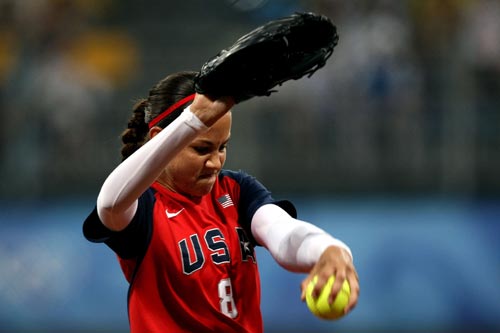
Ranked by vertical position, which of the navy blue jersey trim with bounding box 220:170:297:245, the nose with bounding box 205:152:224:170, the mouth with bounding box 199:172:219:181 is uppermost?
the nose with bounding box 205:152:224:170

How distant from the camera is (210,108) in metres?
2.67

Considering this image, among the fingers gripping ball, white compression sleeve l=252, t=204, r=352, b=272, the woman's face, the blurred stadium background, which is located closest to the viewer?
the fingers gripping ball

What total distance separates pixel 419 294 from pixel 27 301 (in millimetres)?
3769

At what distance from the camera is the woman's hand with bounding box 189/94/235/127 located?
2672mm

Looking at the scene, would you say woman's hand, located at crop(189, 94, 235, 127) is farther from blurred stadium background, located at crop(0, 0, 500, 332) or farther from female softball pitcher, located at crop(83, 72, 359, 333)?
blurred stadium background, located at crop(0, 0, 500, 332)

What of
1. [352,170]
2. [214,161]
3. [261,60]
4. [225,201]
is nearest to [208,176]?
[214,161]

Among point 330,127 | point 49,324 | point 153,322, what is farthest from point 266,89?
point 49,324

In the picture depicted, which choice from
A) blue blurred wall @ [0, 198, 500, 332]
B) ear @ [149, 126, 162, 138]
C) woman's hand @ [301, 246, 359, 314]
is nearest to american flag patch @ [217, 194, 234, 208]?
ear @ [149, 126, 162, 138]

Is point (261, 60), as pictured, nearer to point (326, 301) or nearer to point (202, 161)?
point (202, 161)

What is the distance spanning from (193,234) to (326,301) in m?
0.81

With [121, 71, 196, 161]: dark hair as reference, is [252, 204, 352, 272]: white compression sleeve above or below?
below

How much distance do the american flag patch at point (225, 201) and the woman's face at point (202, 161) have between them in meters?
0.12

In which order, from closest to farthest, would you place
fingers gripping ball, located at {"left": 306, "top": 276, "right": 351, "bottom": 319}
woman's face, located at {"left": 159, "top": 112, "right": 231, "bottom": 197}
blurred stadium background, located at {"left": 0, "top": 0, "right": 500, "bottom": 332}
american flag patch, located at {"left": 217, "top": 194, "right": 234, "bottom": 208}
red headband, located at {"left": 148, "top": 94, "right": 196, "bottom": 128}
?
fingers gripping ball, located at {"left": 306, "top": 276, "right": 351, "bottom": 319}
woman's face, located at {"left": 159, "top": 112, "right": 231, "bottom": 197}
red headband, located at {"left": 148, "top": 94, "right": 196, "bottom": 128}
american flag patch, located at {"left": 217, "top": 194, "right": 234, "bottom": 208}
blurred stadium background, located at {"left": 0, "top": 0, "right": 500, "bottom": 332}

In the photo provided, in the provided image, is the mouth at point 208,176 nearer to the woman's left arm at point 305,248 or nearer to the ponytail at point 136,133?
the woman's left arm at point 305,248
